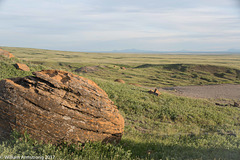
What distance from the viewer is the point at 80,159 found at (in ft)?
21.5

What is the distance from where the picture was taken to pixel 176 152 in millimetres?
8547

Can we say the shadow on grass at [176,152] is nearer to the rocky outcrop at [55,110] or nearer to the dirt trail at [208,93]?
the rocky outcrop at [55,110]

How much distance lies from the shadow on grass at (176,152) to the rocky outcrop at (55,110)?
56.9 inches

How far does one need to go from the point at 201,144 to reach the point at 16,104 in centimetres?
973

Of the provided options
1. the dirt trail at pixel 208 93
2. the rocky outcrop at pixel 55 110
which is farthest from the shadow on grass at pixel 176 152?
the dirt trail at pixel 208 93

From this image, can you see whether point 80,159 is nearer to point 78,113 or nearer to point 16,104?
point 78,113

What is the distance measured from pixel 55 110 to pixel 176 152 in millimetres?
6172

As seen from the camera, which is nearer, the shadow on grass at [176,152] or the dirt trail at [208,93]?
the shadow on grass at [176,152]

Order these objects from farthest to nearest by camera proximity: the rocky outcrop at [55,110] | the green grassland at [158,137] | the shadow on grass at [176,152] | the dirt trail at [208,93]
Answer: the dirt trail at [208,93] → the shadow on grass at [176,152] → the rocky outcrop at [55,110] → the green grassland at [158,137]

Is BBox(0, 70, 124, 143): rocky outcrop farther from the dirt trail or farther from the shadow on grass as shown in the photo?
the dirt trail

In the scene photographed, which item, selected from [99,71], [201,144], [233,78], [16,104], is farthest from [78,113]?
[233,78]

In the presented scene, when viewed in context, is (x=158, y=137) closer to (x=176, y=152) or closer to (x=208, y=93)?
(x=176, y=152)

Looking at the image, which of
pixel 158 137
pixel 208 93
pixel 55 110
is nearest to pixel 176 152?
pixel 158 137

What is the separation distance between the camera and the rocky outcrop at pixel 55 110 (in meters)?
7.14
